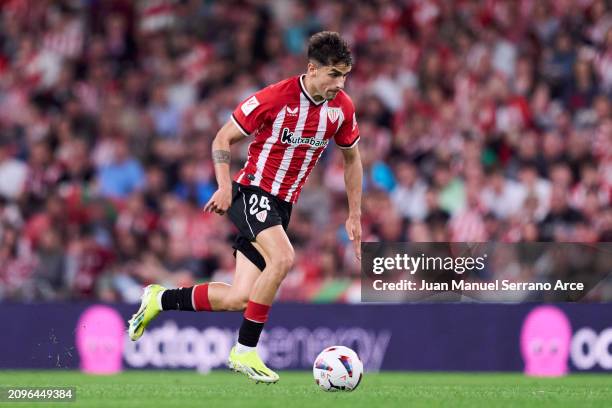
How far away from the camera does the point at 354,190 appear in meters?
9.30

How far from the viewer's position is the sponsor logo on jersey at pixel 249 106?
28.5 feet

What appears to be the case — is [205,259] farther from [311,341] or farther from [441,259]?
[441,259]

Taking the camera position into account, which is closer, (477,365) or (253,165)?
(253,165)

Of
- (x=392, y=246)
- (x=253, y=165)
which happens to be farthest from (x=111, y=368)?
(x=253, y=165)

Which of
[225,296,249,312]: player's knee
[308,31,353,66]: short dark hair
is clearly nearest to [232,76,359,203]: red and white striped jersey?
[308,31,353,66]: short dark hair

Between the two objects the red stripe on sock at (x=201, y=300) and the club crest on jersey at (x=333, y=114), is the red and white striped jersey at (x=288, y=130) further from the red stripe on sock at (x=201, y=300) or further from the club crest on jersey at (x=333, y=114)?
the red stripe on sock at (x=201, y=300)

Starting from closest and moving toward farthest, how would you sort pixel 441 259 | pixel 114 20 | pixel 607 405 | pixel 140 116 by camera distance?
pixel 607 405 < pixel 441 259 < pixel 140 116 < pixel 114 20

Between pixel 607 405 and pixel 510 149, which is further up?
pixel 510 149

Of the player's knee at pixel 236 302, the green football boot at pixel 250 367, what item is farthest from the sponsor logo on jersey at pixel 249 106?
the green football boot at pixel 250 367

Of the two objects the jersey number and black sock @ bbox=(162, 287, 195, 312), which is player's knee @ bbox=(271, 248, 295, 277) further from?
black sock @ bbox=(162, 287, 195, 312)

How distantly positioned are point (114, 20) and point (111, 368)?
6224 mm

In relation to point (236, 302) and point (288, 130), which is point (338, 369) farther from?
point (288, 130)

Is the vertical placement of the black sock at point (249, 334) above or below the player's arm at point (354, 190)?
below

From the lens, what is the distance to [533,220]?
13.2 m
